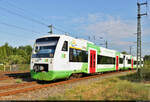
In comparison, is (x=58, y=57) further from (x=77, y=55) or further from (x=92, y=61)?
(x=92, y=61)

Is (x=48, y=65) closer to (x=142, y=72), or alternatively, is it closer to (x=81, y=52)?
(x=81, y=52)

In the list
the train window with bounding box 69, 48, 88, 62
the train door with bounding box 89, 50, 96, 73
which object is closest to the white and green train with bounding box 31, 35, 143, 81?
the train window with bounding box 69, 48, 88, 62

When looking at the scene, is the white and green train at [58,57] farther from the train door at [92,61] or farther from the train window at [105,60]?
the train window at [105,60]

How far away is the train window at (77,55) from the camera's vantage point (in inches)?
470

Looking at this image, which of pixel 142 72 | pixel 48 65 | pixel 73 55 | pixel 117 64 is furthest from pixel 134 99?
pixel 117 64

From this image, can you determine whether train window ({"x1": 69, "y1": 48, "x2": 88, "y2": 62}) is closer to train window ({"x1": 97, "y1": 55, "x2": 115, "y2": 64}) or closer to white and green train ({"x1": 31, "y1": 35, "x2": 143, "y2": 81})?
white and green train ({"x1": 31, "y1": 35, "x2": 143, "y2": 81})

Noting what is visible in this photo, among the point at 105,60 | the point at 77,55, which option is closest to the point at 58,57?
the point at 77,55

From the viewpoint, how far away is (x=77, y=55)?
12.8 meters

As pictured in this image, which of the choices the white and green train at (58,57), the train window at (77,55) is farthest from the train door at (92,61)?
the train window at (77,55)

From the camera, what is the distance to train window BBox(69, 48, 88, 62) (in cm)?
1193

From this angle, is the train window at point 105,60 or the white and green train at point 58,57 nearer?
the white and green train at point 58,57

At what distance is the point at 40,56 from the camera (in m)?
11.2

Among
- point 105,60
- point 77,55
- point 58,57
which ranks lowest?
point 105,60

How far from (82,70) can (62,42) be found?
383cm
